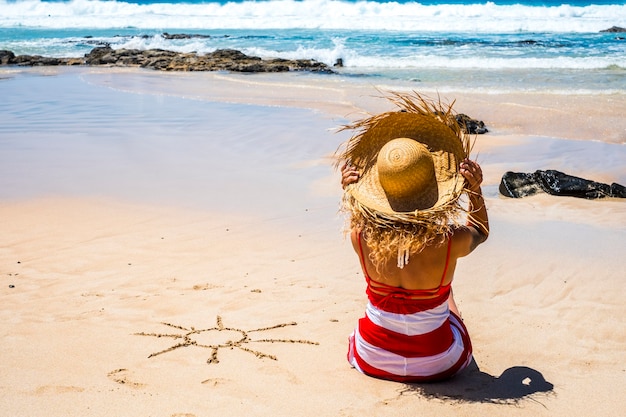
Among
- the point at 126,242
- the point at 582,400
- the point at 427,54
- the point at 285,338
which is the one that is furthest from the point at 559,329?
the point at 427,54

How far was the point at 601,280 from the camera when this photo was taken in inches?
184

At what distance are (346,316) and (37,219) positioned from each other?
10.9ft

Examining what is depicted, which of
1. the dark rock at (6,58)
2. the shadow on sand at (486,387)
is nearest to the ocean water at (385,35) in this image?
the dark rock at (6,58)

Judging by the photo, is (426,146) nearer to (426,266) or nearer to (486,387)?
(426,266)

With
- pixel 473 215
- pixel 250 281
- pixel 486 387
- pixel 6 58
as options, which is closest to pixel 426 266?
pixel 473 215

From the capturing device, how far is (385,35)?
34.6 meters

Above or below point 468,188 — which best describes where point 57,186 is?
below

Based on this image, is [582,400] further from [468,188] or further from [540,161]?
[540,161]

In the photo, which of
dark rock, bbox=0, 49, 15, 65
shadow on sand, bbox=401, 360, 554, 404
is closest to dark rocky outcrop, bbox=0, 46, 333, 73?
dark rock, bbox=0, 49, 15, 65

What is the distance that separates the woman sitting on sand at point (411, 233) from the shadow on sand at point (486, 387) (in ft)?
0.20

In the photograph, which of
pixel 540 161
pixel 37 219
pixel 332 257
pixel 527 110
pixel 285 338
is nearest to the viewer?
pixel 285 338

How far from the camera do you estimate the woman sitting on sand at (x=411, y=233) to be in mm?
2926

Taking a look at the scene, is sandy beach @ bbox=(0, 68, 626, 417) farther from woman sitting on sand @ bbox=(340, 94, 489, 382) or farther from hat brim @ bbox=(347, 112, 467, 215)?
hat brim @ bbox=(347, 112, 467, 215)

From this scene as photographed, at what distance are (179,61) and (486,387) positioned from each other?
67.2 feet
